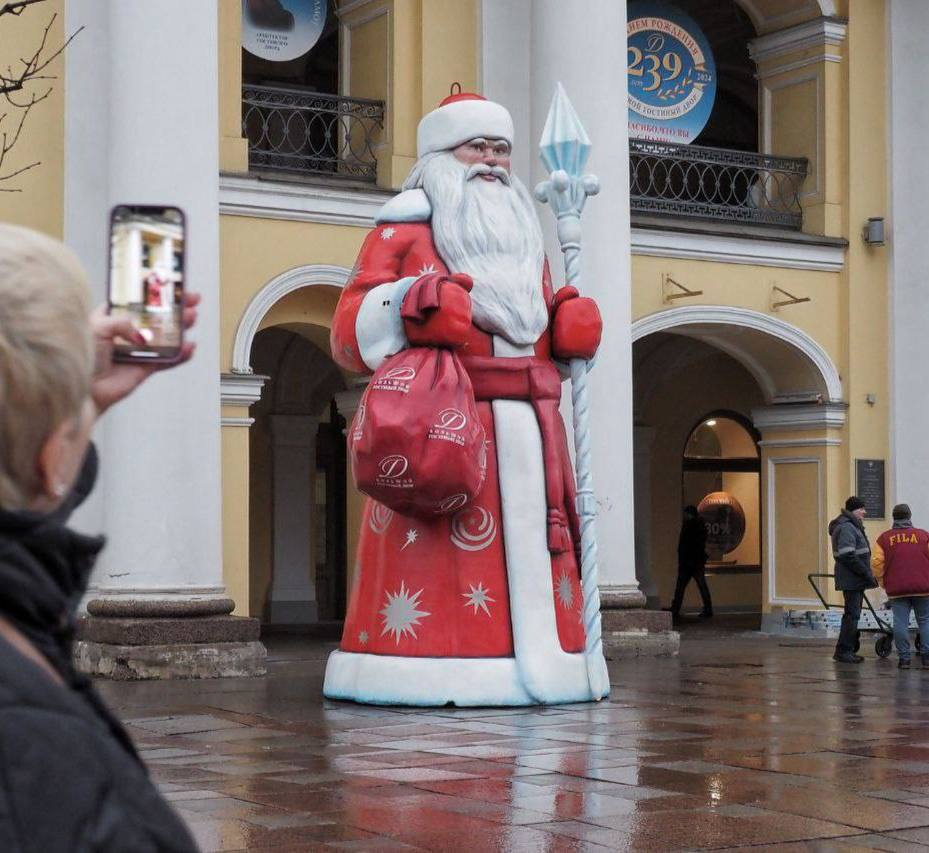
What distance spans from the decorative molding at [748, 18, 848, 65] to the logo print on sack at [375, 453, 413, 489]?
10.8 meters

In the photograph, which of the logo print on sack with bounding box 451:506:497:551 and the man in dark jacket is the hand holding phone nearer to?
the logo print on sack with bounding box 451:506:497:551

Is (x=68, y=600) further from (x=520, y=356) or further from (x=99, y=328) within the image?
(x=520, y=356)

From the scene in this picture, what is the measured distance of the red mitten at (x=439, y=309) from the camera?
30.3 ft

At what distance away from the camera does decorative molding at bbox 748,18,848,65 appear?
1841 centimetres

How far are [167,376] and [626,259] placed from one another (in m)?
4.19

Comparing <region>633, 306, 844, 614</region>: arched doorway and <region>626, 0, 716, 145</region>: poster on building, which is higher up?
<region>626, 0, 716, 145</region>: poster on building

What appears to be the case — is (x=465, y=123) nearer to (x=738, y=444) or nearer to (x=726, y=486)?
(x=738, y=444)

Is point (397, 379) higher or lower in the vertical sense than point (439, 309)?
lower

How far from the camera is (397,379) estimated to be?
30.5 feet

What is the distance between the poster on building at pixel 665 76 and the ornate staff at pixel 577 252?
7653 millimetres

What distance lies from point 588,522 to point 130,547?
4.02 m

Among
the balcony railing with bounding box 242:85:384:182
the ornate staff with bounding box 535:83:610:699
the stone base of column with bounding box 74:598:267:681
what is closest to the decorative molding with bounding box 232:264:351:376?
the balcony railing with bounding box 242:85:384:182

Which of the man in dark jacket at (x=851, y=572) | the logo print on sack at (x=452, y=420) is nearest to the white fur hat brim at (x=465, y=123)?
the logo print on sack at (x=452, y=420)

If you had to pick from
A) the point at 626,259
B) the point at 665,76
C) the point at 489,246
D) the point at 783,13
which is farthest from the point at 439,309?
the point at 783,13
